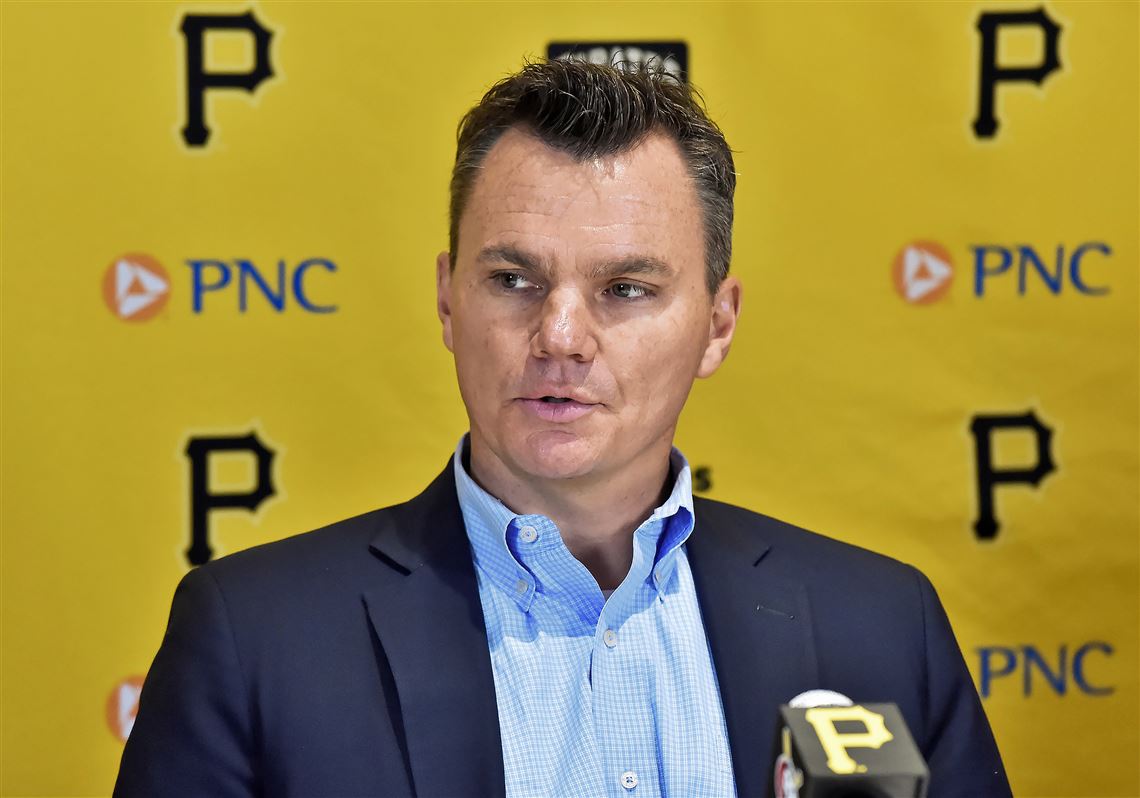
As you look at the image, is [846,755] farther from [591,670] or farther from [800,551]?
[800,551]

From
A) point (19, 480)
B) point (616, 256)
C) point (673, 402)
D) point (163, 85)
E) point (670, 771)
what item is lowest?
point (670, 771)

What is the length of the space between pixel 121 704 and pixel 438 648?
3.10 feet

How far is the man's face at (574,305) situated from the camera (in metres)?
1.61

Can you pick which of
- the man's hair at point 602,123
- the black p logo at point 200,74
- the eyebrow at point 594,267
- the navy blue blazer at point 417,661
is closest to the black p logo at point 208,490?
the black p logo at point 200,74

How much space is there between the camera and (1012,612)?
2.45 meters

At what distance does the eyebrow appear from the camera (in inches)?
64.2

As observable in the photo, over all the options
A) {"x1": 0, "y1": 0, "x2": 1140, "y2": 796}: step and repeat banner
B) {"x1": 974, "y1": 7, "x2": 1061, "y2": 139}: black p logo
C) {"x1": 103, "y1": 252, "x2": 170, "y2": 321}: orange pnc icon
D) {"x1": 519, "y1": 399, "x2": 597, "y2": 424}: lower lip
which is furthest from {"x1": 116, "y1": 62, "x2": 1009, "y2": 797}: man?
{"x1": 974, "y1": 7, "x2": 1061, "y2": 139}: black p logo

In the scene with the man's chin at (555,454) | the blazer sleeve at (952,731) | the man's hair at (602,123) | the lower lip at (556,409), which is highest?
the man's hair at (602,123)

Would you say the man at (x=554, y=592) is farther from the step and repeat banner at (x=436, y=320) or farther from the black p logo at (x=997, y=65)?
the black p logo at (x=997, y=65)

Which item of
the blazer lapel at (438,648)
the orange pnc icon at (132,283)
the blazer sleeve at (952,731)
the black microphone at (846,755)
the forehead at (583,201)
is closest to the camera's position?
the black microphone at (846,755)

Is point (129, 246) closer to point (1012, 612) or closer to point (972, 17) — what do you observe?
point (972, 17)

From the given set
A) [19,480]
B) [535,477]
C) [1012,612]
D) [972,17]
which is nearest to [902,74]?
[972,17]

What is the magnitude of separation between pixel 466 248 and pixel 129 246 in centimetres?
81

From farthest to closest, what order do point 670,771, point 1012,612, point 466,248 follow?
point 1012,612 < point 466,248 < point 670,771
